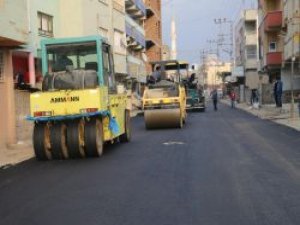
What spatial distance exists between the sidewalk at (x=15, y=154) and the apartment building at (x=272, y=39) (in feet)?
120

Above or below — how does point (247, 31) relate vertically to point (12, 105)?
above

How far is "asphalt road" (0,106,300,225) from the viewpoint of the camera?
830 centimetres

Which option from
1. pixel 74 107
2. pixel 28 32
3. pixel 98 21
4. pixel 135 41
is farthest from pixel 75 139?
pixel 135 41

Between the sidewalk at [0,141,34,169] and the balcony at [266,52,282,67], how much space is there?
36560mm

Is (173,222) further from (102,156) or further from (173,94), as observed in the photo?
(173,94)

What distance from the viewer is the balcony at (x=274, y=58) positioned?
5457 cm

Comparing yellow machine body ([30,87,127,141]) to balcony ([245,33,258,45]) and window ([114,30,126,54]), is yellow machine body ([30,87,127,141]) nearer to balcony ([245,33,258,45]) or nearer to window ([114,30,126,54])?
window ([114,30,126,54])

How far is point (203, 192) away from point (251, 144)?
8.51m

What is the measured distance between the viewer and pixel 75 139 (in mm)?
15695

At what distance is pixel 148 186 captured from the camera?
423 inches

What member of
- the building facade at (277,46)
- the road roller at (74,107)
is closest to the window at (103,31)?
the building facade at (277,46)

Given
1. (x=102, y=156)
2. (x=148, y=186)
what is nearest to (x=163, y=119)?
A: (x=102, y=156)

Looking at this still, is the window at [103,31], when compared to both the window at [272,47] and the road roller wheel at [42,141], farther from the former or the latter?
the window at [272,47]

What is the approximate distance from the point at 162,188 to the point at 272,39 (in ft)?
165
